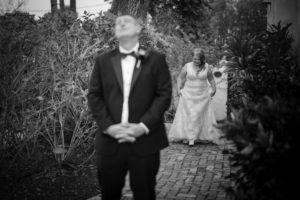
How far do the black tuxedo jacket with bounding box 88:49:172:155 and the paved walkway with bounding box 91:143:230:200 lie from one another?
1.40 m

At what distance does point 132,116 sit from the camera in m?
3.73

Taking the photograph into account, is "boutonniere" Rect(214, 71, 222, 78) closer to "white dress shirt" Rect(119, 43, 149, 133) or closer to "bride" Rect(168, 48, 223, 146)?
"bride" Rect(168, 48, 223, 146)

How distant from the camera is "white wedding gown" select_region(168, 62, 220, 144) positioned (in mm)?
9672

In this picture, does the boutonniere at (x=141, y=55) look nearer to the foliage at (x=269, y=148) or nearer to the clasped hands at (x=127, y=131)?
the clasped hands at (x=127, y=131)

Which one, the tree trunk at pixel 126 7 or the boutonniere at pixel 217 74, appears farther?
the boutonniere at pixel 217 74

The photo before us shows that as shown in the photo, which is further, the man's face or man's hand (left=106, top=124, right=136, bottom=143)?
the man's face

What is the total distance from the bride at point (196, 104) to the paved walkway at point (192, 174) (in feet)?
1.09

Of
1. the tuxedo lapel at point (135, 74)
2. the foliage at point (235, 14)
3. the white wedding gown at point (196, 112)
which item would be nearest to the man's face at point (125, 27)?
the tuxedo lapel at point (135, 74)

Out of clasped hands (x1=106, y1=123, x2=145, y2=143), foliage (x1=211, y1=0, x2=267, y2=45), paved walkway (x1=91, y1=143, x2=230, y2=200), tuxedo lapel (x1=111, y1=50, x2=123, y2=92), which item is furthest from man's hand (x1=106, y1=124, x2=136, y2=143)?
foliage (x1=211, y1=0, x2=267, y2=45)

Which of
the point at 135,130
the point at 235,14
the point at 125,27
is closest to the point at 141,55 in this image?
the point at 125,27

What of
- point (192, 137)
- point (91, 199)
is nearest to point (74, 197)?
point (91, 199)

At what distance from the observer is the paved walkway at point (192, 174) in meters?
5.78

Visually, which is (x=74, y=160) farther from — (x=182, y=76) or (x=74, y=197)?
(x=182, y=76)

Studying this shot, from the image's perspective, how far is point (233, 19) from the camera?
30.5m
